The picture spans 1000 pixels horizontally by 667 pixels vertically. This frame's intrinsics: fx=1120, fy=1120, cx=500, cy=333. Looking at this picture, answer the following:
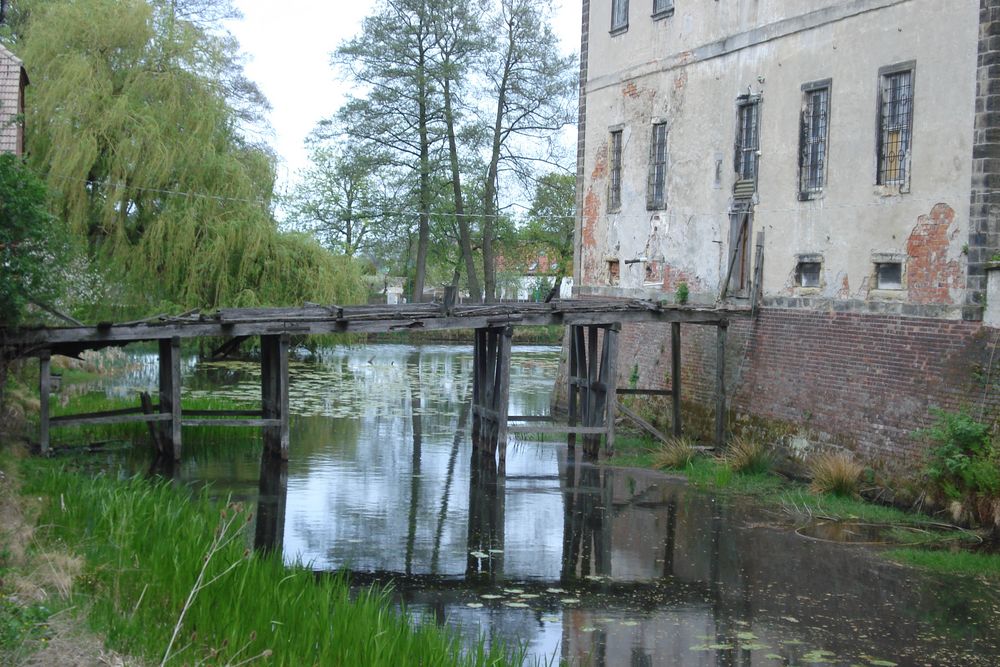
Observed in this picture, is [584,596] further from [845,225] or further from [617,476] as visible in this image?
[845,225]

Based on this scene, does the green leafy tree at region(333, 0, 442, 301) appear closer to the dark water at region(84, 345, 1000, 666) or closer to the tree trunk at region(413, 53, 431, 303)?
the tree trunk at region(413, 53, 431, 303)

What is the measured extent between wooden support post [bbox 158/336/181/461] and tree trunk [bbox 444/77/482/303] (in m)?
24.3

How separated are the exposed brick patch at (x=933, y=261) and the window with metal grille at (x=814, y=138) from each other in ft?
7.39

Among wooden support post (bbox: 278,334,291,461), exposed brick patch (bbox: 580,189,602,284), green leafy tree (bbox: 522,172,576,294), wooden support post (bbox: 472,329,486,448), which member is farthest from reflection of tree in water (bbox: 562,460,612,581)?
green leafy tree (bbox: 522,172,576,294)

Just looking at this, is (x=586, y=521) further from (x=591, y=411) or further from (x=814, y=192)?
(x=814, y=192)

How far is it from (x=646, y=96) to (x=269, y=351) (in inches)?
333

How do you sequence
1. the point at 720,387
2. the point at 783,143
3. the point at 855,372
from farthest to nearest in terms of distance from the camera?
the point at 720,387
the point at 783,143
the point at 855,372

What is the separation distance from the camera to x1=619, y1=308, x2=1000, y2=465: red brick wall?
13305 millimetres

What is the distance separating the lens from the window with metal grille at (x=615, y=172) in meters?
21.8

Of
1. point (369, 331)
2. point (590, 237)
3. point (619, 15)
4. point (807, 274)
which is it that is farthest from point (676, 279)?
point (369, 331)

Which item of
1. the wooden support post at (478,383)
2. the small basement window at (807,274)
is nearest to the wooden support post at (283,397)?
the wooden support post at (478,383)

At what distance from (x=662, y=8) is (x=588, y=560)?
11.9 meters

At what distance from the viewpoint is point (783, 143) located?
1709cm

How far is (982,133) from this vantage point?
13195 mm
